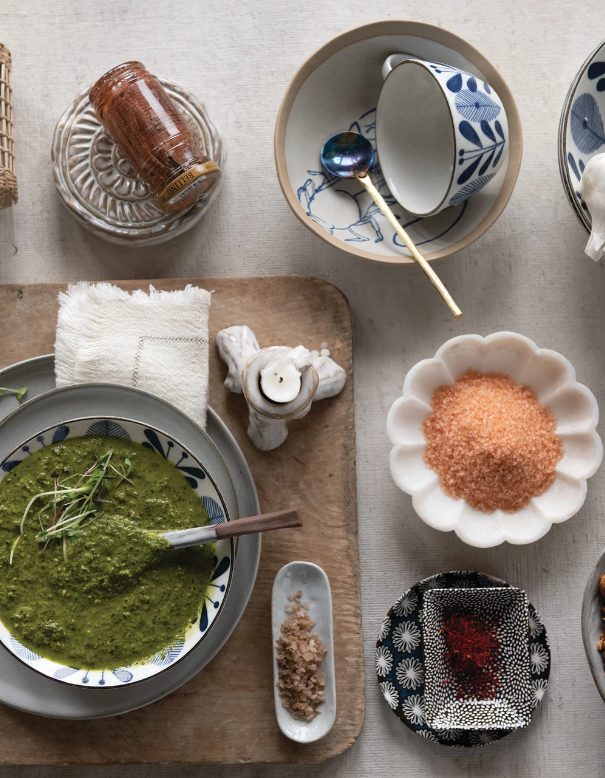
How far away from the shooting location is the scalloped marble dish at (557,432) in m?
1.64

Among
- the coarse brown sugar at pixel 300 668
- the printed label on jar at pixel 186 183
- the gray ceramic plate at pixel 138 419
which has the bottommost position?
the coarse brown sugar at pixel 300 668

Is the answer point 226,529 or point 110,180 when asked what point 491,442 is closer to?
point 226,529

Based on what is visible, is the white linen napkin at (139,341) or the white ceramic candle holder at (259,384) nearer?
the white ceramic candle holder at (259,384)

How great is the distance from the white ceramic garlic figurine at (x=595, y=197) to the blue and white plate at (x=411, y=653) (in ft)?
2.67

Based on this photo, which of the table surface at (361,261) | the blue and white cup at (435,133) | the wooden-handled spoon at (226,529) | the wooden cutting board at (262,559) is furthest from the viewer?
the table surface at (361,261)

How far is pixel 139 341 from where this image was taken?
159cm

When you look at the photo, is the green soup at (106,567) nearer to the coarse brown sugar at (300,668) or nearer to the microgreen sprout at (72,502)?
the microgreen sprout at (72,502)

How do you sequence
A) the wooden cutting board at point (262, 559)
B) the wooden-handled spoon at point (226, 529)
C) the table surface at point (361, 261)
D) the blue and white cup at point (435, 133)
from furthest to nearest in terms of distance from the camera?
the table surface at point (361, 261), the wooden cutting board at point (262, 559), the blue and white cup at point (435, 133), the wooden-handled spoon at point (226, 529)

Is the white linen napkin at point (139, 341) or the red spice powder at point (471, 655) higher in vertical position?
the white linen napkin at point (139, 341)

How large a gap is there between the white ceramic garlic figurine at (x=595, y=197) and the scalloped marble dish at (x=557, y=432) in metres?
0.26

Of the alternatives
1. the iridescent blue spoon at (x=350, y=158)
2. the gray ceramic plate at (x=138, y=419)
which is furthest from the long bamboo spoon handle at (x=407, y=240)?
the gray ceramic plate at (x=138, y=419)

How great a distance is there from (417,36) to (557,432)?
98cm

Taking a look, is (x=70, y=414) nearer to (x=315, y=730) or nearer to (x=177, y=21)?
(x=315, y=730)

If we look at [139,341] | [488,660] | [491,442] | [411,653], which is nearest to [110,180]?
[139,341]
